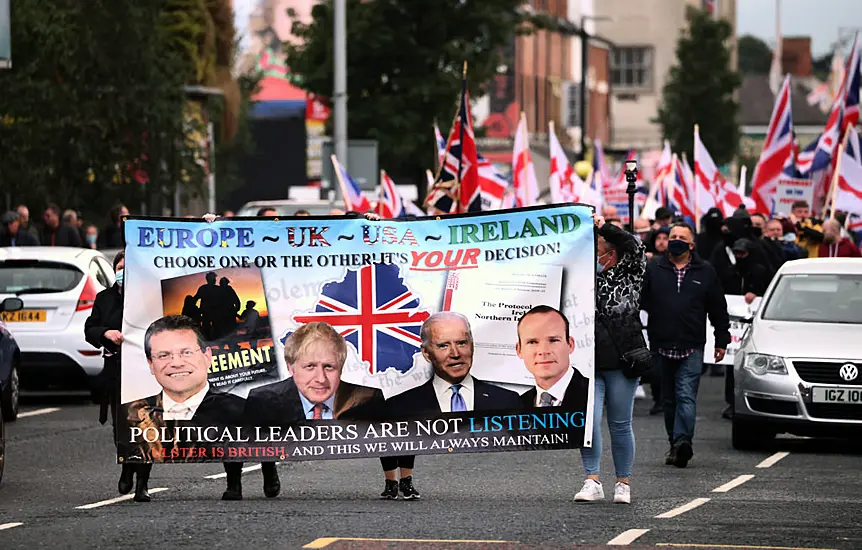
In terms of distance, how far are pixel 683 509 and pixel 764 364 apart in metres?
4.44

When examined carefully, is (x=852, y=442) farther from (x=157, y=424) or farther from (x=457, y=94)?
(x=457, y=94)

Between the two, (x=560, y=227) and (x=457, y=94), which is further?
(x=457, y=94)

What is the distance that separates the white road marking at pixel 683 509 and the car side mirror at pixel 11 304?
27.7 ft

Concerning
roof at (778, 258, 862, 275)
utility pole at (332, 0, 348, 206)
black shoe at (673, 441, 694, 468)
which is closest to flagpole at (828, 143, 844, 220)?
roof at (778, 258, 862, 275)

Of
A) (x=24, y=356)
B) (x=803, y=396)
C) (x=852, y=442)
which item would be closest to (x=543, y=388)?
(x=803, y=396)

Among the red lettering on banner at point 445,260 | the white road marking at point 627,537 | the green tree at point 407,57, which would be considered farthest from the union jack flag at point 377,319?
the green tree at point 407,57

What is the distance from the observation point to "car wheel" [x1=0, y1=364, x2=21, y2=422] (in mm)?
19078

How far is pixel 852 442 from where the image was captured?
18141mm

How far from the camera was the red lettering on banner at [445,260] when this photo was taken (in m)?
12.9

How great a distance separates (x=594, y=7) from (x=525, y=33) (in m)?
68.8

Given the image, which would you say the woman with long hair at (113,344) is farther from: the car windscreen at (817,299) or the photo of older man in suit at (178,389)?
the car windscreen at (817,299)

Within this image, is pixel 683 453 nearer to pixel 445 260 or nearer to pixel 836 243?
pixel 445 260

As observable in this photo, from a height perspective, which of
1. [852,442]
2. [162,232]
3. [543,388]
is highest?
[162,232]

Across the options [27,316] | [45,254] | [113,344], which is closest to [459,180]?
[45,254]
